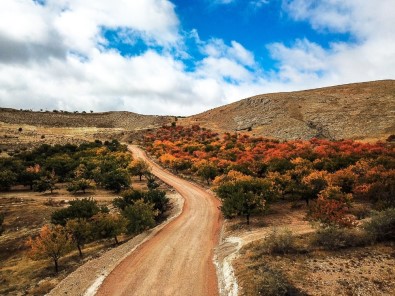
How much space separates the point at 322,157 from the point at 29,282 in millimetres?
33524

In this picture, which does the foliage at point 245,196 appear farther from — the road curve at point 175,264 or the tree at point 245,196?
the road curve at point 175,264

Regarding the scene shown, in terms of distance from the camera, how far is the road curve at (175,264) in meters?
15.6

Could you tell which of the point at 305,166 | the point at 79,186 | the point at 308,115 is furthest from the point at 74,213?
the point at 308,115

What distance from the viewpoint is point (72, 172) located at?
51281mm

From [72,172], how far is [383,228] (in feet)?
149

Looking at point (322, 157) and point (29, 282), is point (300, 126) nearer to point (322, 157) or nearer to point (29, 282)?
point (322, 157)

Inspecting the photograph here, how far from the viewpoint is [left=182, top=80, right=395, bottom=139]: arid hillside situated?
66.5 metres

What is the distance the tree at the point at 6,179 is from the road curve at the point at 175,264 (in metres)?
29.5

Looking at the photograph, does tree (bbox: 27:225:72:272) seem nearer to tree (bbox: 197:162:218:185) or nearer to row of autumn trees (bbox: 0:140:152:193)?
row of autumn trees (bbox: 0:140:152:193)

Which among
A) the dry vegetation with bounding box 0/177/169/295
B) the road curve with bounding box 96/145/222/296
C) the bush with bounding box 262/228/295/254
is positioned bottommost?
the dry vegetation with bounding box 0/177/169/295

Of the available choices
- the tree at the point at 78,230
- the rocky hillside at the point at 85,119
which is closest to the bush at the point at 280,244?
the tree at the point at 78,230

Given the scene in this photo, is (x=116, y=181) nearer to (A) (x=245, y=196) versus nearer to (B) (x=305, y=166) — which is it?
(A) (x=245, y=196)

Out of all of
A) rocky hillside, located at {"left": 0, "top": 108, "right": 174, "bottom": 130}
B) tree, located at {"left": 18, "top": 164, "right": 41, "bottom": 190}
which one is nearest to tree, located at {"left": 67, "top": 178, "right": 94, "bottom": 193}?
tree, located at {"left": 18, "top": 164, "right": 41, "bottom": 190}

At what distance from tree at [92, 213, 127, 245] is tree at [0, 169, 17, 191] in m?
26.0
